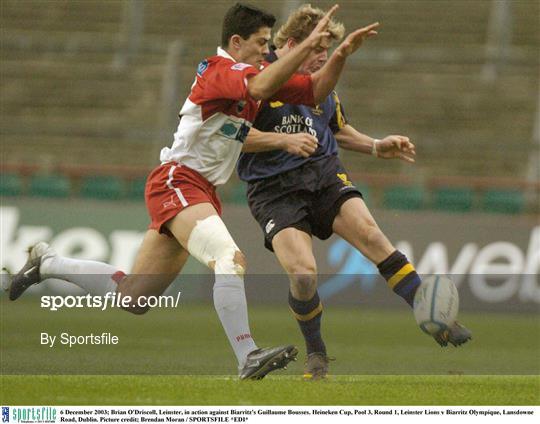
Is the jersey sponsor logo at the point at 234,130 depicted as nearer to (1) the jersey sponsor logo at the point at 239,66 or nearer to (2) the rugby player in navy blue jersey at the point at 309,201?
(2) the rugby player in navy blue jersey at the point at 309,201

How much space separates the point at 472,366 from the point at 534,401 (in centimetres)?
266

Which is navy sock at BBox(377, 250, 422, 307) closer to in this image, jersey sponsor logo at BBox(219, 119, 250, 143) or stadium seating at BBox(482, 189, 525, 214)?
jersey sponsor logo at BBox(219, 119, 250, 143)

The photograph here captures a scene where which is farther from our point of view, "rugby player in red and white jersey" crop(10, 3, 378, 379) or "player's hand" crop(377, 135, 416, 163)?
"player's hand" crop(377, 135, 416, 163)

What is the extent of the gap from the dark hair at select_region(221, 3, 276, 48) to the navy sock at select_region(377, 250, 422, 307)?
1.64m

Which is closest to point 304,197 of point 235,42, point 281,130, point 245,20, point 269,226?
point 269,226

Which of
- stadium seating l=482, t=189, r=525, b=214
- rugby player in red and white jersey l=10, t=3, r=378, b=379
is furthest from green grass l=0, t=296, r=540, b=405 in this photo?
stadium seating l=482, t=189, r=525, b=214

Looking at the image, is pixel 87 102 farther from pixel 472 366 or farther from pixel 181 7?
pixel 472 366

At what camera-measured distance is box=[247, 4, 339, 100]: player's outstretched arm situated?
679cm

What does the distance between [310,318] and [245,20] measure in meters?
1.95

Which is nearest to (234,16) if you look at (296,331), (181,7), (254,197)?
(254,197)

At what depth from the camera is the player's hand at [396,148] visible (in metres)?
8.17

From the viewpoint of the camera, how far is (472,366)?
9.55 meters
